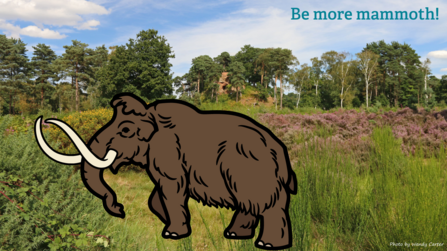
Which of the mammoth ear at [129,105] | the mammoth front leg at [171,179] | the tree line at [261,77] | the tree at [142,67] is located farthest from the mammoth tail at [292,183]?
the tree line at [261,77]

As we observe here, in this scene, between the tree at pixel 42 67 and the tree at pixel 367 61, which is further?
the tree at pixel 42 67

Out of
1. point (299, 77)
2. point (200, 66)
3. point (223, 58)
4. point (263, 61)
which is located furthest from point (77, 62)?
point (299, 77)

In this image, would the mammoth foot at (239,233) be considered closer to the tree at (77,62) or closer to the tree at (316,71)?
the tree at (77,62)

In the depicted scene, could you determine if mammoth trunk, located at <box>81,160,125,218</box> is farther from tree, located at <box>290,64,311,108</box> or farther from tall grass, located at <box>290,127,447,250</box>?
tree, located at <box>290,64,311,108</box>

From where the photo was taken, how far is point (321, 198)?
117 inches

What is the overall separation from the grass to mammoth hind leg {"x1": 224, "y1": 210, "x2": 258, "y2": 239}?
0.08 metres

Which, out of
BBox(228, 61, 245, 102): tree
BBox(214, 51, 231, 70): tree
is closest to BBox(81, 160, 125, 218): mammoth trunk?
BBox(228, 61, 245, 102): tree

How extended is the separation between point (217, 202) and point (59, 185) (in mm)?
1679

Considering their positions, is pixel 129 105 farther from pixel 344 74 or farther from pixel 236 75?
pixel 344 74

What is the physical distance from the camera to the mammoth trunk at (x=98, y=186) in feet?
6.68

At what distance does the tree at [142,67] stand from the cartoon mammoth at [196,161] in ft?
59.9

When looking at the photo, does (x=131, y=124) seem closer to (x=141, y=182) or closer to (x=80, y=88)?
(x=141, y=182)

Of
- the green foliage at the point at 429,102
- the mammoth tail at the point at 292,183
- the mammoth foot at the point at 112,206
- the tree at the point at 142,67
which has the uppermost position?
the tree at the point at 142,67

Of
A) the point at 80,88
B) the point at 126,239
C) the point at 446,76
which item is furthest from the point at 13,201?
the point at 446,76
